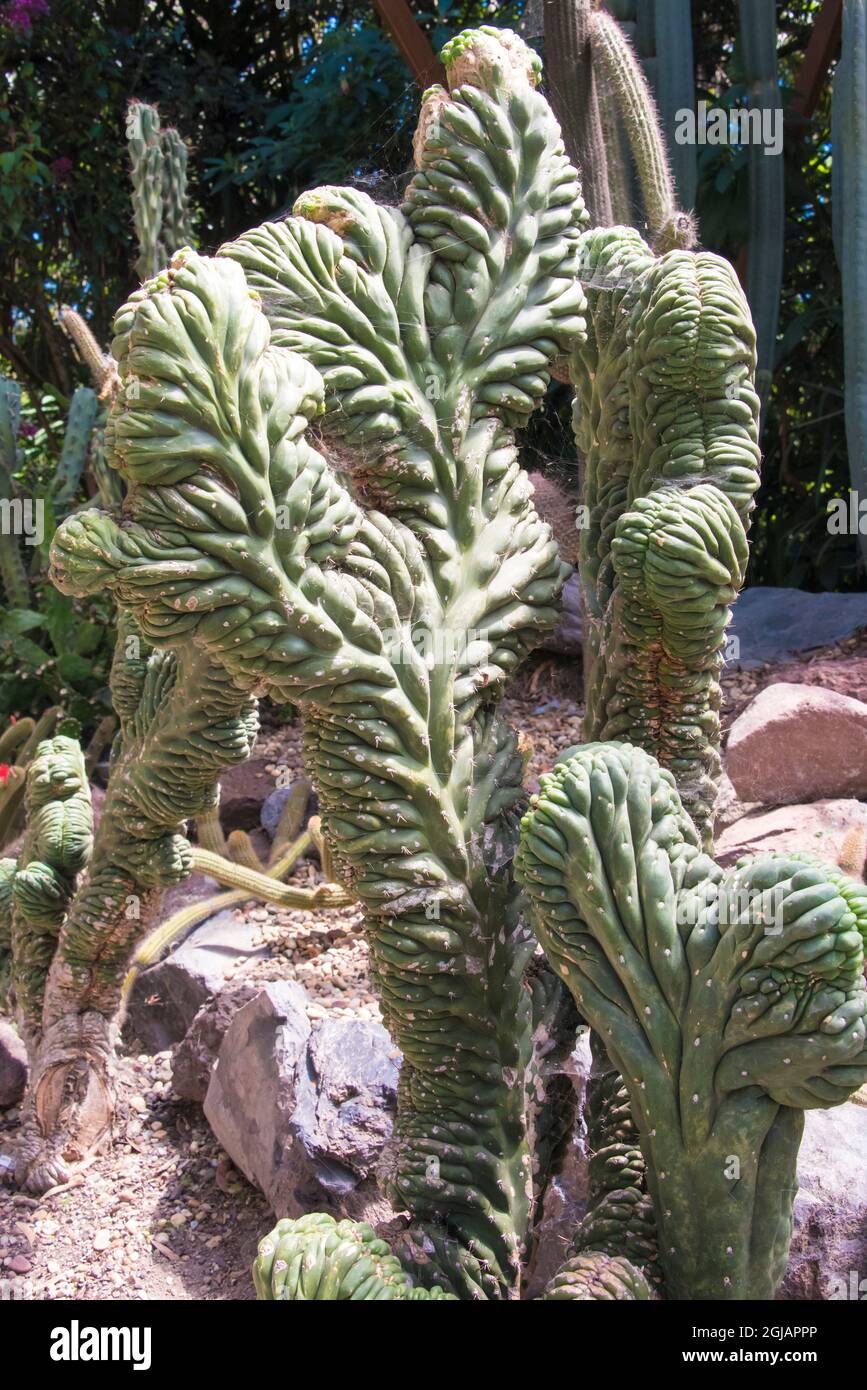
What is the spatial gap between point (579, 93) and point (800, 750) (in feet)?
5.86

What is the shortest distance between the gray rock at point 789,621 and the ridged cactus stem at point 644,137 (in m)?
2.11

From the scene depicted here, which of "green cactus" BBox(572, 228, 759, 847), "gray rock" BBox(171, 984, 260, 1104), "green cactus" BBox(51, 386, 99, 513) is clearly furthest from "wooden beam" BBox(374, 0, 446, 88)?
"gray rock" BBox(171, 984, 260, 1104)

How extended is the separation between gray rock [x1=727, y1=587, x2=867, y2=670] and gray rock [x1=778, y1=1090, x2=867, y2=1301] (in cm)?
280

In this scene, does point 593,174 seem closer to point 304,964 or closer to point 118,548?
point 304,964

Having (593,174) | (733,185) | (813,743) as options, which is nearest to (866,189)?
(733,185)

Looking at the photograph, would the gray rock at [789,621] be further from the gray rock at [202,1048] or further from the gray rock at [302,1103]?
the gray rock at [302,1103]

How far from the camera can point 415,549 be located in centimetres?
133

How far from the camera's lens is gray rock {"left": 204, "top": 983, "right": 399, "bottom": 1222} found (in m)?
2.08

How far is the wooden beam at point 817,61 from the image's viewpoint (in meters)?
4.52

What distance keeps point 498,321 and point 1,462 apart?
3999 mm

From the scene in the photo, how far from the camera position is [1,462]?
193 inches

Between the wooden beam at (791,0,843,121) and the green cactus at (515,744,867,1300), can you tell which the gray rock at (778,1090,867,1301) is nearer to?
the green cactus at (515,744,867,1300)

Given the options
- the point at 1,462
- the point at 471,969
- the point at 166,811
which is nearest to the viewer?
the point at 471,969

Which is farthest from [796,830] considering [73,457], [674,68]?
[73,457]
